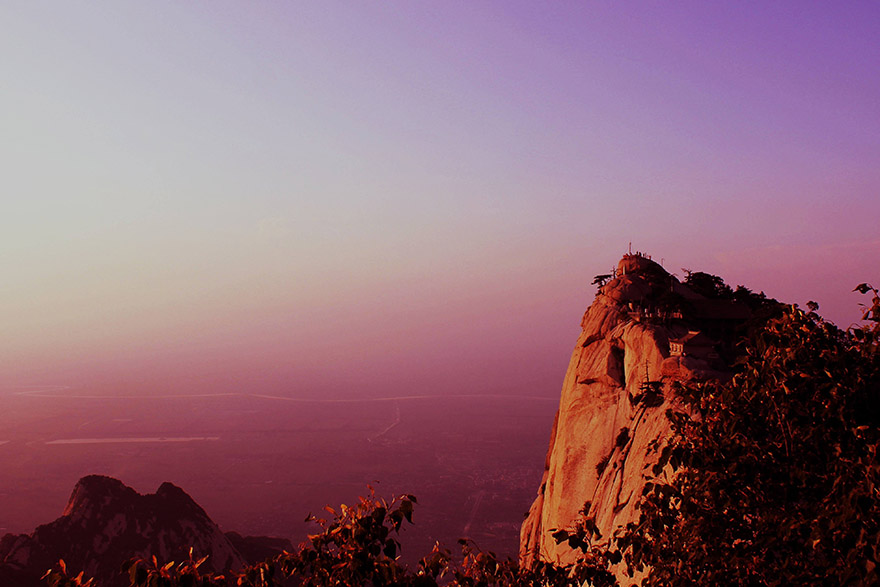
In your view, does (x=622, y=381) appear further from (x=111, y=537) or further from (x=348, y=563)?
(x=111, y=537)

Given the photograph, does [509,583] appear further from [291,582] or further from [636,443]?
[291,582]

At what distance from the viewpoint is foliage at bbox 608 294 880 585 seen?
10.3 meters

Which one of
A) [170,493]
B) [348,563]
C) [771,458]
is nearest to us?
[348,563]

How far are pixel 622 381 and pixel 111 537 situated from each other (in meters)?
77.3

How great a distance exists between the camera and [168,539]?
86.7 m

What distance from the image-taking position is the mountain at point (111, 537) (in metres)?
76.6

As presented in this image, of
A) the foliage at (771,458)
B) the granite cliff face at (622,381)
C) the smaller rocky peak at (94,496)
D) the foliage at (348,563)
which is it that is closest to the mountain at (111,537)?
the smaller rocky peak at (94,496)

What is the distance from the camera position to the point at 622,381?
41.6 m

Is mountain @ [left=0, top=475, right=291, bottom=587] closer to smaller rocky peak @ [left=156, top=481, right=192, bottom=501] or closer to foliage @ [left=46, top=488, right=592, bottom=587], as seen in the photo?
smaller rocky peak @ [left=156, top=481, right=192, bottom=501]

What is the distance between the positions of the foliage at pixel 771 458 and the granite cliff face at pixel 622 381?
14.7 metres

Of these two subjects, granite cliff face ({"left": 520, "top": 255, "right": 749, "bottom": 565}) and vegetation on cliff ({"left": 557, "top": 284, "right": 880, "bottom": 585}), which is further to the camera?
granite cliff face ({"left": 520, "top": 255, "right": 749, "bottom": 565})

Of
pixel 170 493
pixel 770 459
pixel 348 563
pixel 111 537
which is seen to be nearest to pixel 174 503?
pixel 170 493

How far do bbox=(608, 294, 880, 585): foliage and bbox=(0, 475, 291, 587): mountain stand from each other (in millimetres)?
80596

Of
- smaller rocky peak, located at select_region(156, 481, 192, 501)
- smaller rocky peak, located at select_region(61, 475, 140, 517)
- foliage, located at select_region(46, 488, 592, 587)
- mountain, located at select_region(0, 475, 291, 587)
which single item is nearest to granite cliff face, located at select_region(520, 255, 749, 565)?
foliage, located at select_region(46, 488, 592, 587)
